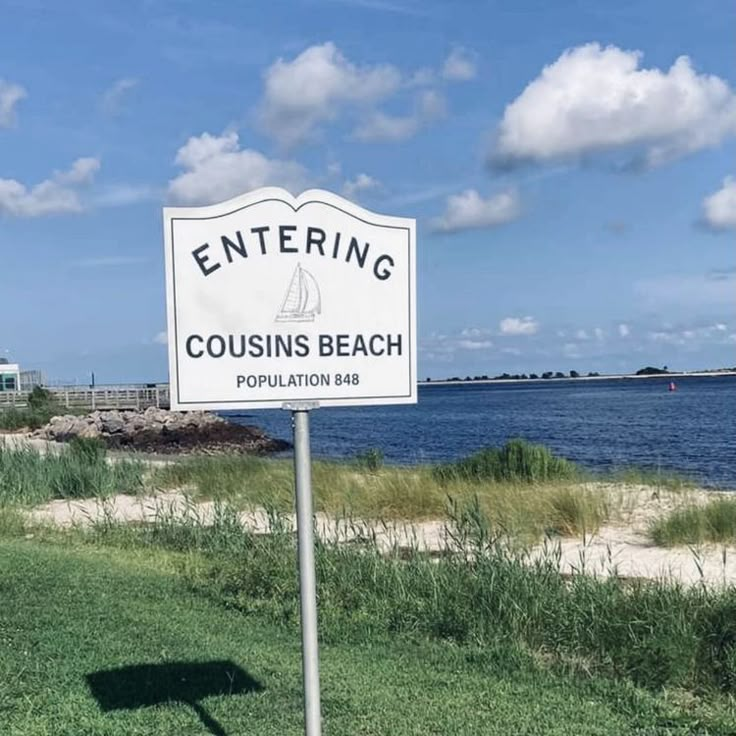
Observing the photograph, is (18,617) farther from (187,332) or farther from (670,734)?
(670,734)

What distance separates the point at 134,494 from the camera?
59.2 ft

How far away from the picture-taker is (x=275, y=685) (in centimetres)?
548

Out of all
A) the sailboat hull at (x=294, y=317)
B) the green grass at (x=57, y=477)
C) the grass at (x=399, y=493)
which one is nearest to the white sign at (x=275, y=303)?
the sailboat hull at (x=294, y=317)

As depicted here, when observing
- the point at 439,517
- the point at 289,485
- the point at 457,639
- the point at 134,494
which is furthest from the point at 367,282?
the point at 134,494

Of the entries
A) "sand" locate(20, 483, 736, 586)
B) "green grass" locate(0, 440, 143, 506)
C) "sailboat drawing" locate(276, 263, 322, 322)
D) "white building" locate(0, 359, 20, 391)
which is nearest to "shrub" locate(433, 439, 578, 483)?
"sand" locate(20, 483, 736, 586)

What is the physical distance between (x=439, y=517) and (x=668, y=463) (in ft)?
46.7

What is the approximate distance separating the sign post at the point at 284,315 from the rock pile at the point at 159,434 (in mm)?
36763

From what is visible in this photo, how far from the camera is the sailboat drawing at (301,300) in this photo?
404 centimetres

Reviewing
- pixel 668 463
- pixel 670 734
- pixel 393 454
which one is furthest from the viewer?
pixel 393 454

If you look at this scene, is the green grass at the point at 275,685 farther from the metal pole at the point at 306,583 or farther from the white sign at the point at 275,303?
the white sign at the point at 275,303

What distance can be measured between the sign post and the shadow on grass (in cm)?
158

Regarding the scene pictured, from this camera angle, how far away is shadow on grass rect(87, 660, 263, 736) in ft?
16.9

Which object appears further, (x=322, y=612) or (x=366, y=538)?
(x=366, y=538)

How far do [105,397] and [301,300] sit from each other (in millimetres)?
67945
